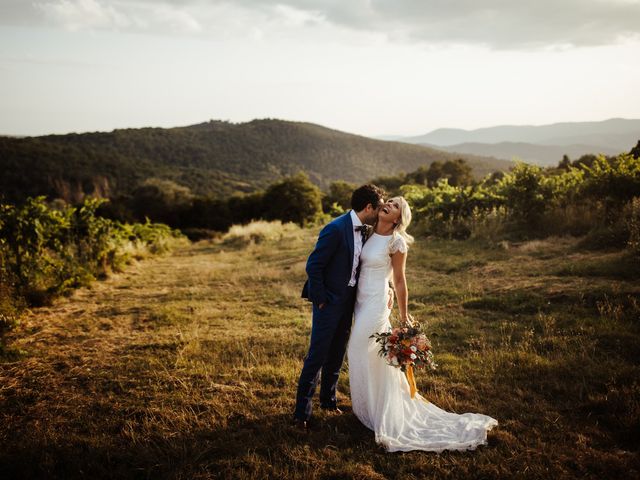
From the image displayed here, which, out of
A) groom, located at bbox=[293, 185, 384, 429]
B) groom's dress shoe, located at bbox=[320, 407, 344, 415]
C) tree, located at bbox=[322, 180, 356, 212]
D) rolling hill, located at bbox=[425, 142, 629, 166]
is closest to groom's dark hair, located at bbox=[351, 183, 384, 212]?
groom, located at bbox=[293, 185, 384, 429]

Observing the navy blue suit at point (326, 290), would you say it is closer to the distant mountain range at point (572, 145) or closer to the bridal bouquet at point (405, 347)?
the bridal bouquet at point (405, 347)

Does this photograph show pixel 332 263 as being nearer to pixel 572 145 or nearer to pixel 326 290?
pixel 326 290

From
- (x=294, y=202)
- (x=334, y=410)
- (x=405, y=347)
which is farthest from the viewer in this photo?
(x=294, y=202)

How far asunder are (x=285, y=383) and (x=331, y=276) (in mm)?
1724

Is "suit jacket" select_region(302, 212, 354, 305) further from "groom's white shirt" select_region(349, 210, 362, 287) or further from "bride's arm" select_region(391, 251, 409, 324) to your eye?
"bride's arm" select_region(391, 251, 409, 324)

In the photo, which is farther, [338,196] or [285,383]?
[338,196]

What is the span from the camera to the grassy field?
3.22m

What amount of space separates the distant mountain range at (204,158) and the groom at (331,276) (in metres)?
40.9

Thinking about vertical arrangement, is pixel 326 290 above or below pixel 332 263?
below

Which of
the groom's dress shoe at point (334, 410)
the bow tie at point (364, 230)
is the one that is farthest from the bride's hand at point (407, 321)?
the groom's dress shoe at point (334, 410)

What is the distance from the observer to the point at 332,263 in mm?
3719

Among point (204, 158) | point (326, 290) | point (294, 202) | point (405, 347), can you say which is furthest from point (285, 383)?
point (204, 158)

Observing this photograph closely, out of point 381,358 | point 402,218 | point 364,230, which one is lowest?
point 381,358

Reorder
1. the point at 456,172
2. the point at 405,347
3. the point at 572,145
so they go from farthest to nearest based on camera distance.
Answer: the point at 572,145 < the point at 456,172 < the point at 405,347
